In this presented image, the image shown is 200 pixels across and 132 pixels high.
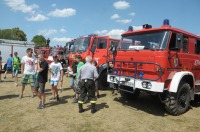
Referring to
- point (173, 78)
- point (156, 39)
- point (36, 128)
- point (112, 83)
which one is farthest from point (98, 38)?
point (36, 128)

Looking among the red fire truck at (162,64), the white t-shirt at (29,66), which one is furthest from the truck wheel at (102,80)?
the white t-shirt at (29,66)

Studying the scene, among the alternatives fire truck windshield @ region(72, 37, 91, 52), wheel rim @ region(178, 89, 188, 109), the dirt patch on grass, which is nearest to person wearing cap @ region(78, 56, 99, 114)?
the dirt patch on grass

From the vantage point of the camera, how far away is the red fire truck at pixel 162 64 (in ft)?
19.5

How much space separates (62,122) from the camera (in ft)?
18.0

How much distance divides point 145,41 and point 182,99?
2.26m

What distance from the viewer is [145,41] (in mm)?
6613

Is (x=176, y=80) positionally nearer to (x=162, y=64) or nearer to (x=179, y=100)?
(x=162, y=64)

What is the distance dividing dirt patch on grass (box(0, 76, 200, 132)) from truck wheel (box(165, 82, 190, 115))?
0.67ft

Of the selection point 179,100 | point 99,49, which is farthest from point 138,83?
point 99,49

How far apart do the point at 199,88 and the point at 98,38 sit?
207 inches

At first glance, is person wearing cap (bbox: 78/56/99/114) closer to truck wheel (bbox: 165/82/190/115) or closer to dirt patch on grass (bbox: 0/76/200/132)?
dirt patch on grass (bbox: 0/76/200/132)

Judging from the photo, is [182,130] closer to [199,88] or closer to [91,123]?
[91,123]

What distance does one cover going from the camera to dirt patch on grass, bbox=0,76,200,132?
5219 mm

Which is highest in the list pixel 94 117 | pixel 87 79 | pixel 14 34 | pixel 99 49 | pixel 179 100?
pixel 14 34
